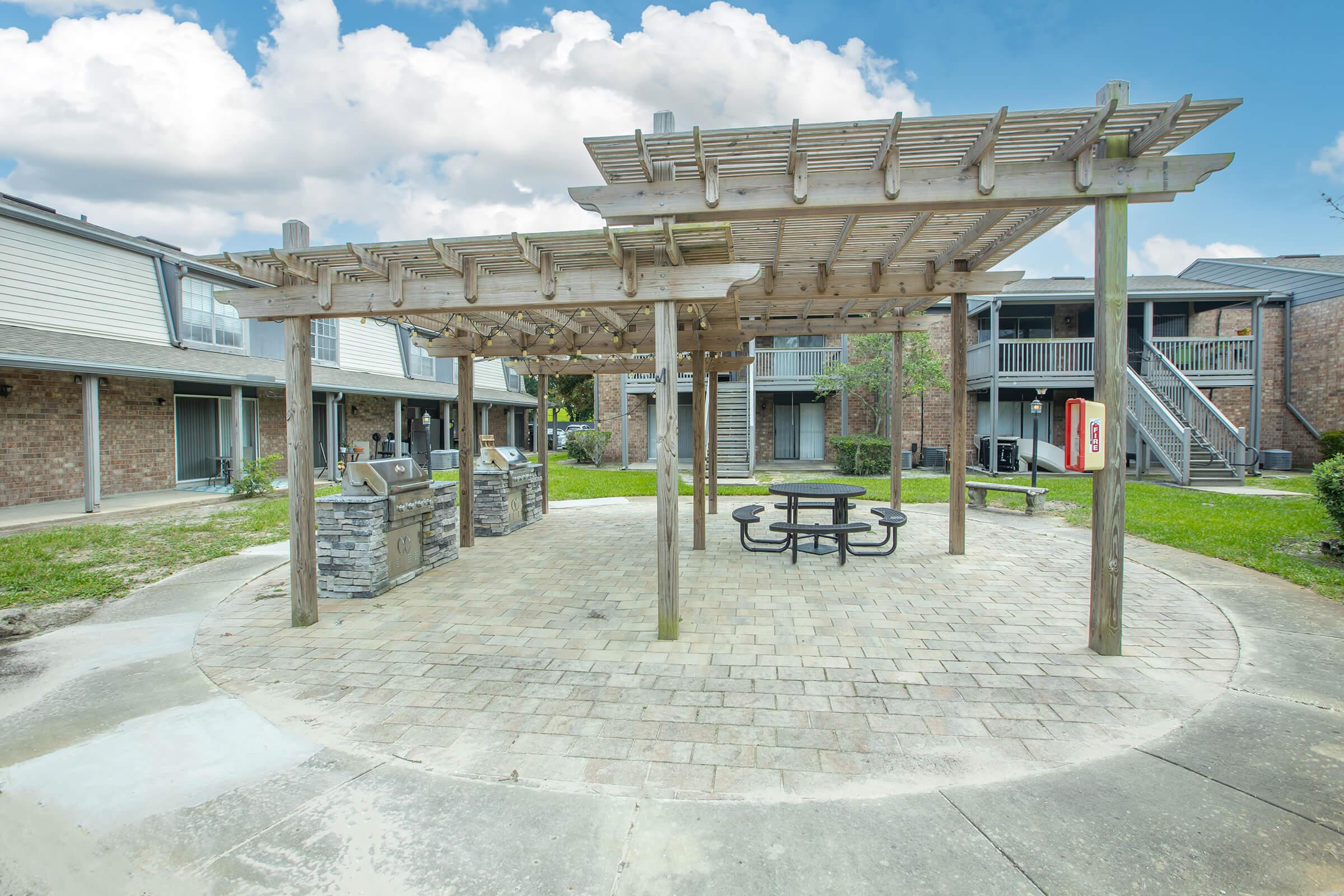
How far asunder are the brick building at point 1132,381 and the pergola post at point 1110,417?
11.6 m

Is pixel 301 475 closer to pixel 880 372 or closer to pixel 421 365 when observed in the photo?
pixel 880 372

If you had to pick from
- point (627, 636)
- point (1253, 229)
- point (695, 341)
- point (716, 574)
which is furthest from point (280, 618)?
point (1253, 229)

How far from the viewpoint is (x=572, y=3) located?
10.2m

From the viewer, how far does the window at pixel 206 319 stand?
1455 cm

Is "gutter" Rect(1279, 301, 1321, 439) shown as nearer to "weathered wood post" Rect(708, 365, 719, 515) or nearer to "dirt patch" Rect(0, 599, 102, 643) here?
"weathered wood post" Rect(708, 365, 719, 515)

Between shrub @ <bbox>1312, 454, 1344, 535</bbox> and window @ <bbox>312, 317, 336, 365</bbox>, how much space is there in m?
21.4

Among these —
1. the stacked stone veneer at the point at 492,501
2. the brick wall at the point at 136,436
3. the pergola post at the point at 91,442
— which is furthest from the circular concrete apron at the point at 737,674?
the brick wall at the point at 136,436

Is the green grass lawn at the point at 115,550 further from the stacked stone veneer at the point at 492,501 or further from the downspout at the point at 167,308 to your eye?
the downspout at the point at 167,308

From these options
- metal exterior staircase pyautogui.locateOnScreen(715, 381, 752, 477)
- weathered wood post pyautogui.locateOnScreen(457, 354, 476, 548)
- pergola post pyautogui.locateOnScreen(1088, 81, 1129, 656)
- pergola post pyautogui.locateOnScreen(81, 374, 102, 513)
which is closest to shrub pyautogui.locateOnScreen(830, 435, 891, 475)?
metal exterior staircase pyautogui.locateOnScreen(715, 381, 752, 477)

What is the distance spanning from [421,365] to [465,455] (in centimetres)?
1563

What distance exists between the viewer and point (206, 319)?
49.2 feet

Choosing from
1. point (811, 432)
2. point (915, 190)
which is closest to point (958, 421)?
point (915, 190)

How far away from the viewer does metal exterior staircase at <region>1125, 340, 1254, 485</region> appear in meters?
14.3

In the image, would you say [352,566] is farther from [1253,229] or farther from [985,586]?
[1253,229]
